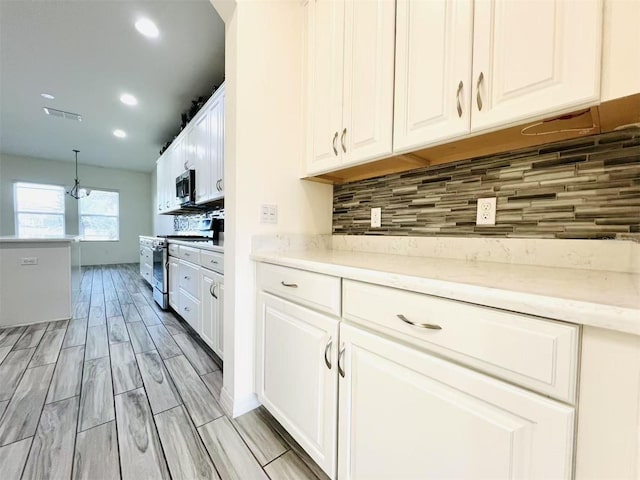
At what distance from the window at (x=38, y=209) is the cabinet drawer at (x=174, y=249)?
5739 mm

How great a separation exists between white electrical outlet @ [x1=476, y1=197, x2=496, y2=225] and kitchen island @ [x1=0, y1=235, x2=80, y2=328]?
3.83m

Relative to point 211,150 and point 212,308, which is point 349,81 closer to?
point 212,308

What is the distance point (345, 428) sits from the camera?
2.98 feet

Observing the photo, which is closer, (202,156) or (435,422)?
(435,422)

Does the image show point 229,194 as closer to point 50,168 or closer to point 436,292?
point 436,292

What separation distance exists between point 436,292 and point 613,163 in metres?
0.79

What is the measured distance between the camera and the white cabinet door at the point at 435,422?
519 mm

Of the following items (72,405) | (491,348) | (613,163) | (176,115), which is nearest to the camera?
(491,348)

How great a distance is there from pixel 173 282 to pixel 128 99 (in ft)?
8.14

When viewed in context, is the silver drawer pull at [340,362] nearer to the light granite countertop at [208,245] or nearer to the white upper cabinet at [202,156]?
the light granite countertop at [208,245]

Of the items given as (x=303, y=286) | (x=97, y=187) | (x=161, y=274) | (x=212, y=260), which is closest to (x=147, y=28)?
(x=212, y=260)

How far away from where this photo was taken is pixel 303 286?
1.07m

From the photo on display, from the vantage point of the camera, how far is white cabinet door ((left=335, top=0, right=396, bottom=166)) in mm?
1132

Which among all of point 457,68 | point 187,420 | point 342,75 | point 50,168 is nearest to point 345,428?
point 187,420
